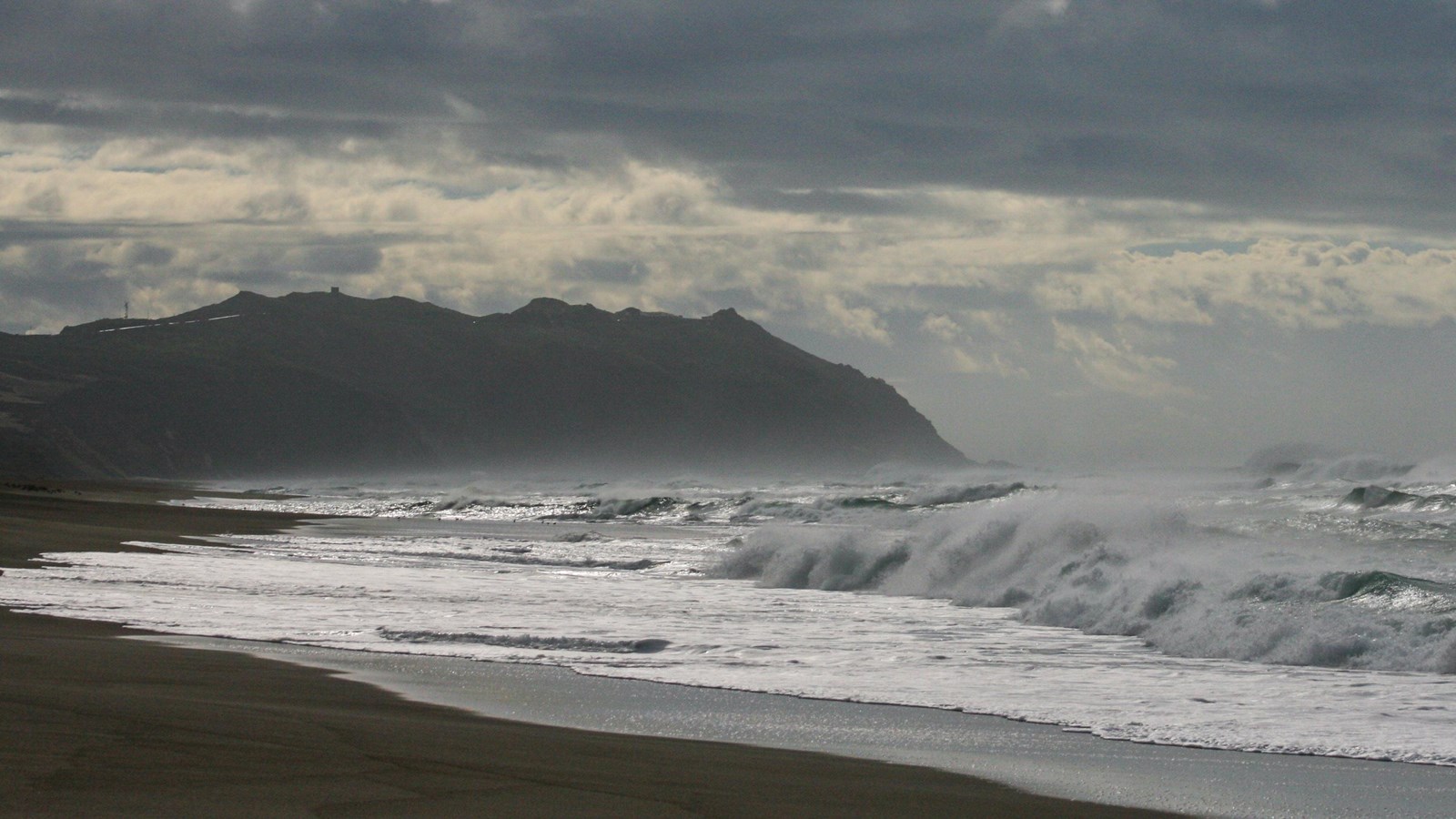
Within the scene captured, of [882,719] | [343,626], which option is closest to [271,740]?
[882,719]

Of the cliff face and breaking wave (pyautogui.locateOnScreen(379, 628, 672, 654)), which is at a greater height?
the cliff face

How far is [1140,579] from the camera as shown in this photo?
15336 mm

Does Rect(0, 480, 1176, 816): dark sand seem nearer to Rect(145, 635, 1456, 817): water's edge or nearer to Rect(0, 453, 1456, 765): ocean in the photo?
Rect(145, 635, 1456, 817): water's edge

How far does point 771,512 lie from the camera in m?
44.7

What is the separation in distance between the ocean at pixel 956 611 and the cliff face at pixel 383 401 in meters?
102

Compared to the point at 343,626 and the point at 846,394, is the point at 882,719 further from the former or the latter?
the point at 846,394

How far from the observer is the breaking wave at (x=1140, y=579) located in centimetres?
1196

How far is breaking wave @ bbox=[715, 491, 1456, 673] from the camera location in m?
12.0

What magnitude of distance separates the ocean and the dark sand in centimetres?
228

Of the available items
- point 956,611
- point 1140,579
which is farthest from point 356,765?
point 956,611

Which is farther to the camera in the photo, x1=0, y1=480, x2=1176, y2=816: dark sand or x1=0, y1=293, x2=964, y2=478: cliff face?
x1=0, y1=293, x2=964, y2=478: cliff face

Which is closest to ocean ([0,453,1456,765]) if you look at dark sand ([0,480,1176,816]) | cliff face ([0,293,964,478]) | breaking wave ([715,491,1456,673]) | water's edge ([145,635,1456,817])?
breaking wave ([715,491,1456,673])

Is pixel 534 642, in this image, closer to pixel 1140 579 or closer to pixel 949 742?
pixel 949 742

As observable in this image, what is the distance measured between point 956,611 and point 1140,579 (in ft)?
7.34
